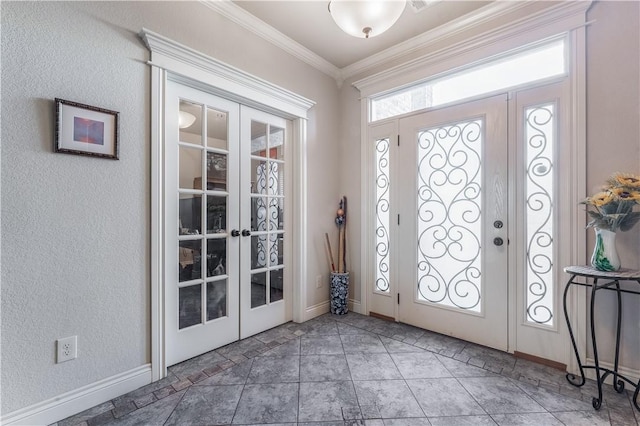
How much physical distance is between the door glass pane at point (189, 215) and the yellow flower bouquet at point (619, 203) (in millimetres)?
2655

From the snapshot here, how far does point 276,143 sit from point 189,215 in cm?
113

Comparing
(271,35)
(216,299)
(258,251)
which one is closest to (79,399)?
(216,299)

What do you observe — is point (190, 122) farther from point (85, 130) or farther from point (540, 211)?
point (540, 211)

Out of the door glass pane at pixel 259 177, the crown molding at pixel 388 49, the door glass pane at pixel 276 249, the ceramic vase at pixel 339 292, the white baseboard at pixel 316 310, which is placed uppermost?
the crown molding at pixel 388 49

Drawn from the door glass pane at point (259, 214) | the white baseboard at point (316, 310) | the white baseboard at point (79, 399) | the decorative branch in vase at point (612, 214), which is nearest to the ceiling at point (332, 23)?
the door glass pane at point (259, 214)

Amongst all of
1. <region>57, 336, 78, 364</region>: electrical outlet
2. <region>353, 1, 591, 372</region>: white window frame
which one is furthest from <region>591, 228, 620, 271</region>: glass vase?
<region>57, 336, 78, 364</region>: electrical outlet

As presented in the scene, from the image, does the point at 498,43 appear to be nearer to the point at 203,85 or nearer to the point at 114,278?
the point at 203,85

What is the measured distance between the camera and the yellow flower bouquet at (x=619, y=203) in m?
1.61

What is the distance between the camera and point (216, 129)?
2.35 metres

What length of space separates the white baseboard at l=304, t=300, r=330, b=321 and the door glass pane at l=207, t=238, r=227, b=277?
41.2 inches

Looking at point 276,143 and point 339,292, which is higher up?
point 276,143

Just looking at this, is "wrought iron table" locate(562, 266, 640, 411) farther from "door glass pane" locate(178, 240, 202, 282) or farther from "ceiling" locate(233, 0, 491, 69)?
"door glass pane" locate(178, 240, 202, 282)

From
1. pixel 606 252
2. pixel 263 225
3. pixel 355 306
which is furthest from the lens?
pixel 355 306

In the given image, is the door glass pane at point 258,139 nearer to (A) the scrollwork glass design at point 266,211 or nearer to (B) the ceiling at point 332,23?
(A) the scrollwork glass design at point 266,211
